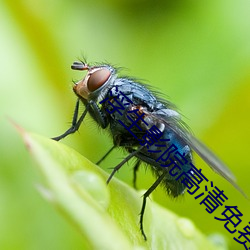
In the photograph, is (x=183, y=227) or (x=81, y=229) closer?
(x=81, y=229)

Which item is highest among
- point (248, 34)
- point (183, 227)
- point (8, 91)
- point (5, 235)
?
point (248, 34)

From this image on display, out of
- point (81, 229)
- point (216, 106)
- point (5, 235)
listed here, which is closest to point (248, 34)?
point (216, 106)

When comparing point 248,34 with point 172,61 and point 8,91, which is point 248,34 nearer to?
point 172,61

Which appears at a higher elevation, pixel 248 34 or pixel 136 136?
pixel 248 34

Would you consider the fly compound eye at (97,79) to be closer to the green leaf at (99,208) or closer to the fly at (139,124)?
the fly at (139,124)

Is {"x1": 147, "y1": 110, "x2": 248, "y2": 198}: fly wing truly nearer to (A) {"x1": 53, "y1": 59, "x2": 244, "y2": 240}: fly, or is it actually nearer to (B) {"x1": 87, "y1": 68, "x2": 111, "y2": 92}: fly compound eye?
(A) {"x1": 53, "y1": 59, "x2": 244, "y2": 240}: fly

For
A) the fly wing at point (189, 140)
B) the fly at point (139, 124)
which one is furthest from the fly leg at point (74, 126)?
the fly wing at point (189, 140)

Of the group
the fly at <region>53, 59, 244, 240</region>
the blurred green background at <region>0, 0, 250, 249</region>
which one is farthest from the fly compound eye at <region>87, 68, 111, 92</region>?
the blurred green background at <region>0, 0, 250, 249</region>
